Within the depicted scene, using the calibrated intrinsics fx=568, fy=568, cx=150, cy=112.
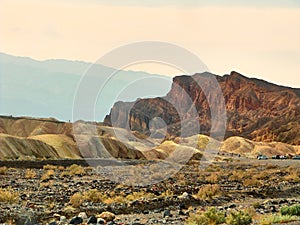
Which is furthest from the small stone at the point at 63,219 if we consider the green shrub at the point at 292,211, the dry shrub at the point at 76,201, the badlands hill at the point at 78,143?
the badlands hill at the point at 78,143

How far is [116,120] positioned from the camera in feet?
157

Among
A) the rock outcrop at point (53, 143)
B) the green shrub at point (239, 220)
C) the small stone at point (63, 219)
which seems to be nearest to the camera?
the green shrub at point (239, 220)

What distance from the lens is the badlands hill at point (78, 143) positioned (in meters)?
78.1

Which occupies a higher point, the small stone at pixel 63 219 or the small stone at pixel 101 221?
the small stone at pixel 101 221

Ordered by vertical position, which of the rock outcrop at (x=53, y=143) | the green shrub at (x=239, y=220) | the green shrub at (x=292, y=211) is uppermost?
the green shrub at (x=292, y=211)

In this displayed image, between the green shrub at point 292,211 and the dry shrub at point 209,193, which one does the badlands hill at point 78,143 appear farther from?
the green shrub at point 292,211

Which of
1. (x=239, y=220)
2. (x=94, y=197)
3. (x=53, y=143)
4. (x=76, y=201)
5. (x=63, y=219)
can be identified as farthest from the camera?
(x=53, y=143)

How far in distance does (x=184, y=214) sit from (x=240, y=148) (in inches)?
5764

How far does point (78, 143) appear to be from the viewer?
3836 inches

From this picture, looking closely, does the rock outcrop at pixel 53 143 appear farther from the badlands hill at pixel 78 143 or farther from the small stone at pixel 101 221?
the small stone at pixel 101 221

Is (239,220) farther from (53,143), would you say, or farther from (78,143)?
(78,143)

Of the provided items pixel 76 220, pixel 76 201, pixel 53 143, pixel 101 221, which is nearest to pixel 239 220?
pixel 101 221

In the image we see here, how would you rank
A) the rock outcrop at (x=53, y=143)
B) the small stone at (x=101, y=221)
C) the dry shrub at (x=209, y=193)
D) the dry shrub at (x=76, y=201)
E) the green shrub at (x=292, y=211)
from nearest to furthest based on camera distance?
the small stone at (x=101, y=221)
the green shrub at (x=292, y=211)
the dry shrub at (x=76, y=201)
the dry shrub at (x=209, y=193)
the rock outcrop at (x=53, y=143)

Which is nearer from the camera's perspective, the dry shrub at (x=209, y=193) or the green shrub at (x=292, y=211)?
the green shrub at (x=292, y=211)
